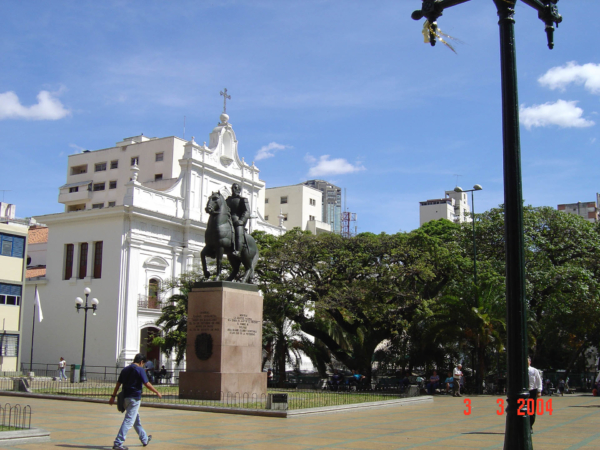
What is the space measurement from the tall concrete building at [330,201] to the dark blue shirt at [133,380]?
296 ft

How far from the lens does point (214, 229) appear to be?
18484mm

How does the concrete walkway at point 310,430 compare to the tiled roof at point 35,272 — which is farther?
the tiled roof at point 35,272

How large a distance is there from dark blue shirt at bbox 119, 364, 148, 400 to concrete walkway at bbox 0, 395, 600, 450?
33.4 inches

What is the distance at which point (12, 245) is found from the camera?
1517 inches

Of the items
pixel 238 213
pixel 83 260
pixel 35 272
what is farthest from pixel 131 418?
pixel 35 272

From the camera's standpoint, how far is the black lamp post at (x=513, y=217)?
634cm

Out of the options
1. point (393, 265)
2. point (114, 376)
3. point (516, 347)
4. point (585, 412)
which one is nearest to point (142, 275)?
point (114, 376)

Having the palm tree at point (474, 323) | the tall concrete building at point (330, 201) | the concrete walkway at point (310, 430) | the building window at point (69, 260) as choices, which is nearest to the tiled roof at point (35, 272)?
the building window at point (69, 260)

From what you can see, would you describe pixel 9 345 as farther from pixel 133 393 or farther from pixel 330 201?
pixel 330 201

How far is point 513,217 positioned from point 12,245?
3743cm

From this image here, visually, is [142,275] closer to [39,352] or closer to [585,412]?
[39,352]

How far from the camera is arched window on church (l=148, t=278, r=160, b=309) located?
42275mm

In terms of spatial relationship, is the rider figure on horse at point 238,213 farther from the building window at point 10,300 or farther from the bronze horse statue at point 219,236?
the building window at point 10,300

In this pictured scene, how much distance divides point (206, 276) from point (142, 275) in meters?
24.2
